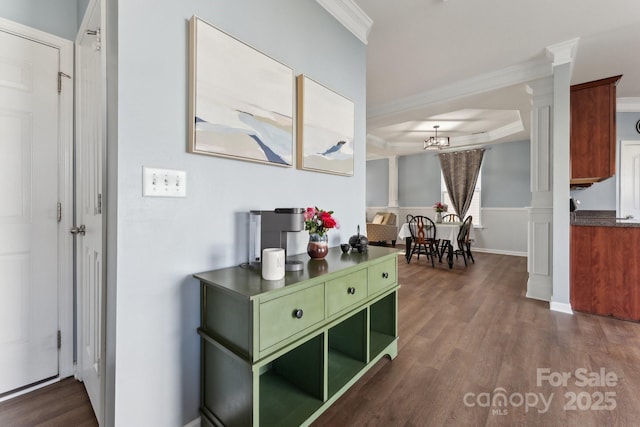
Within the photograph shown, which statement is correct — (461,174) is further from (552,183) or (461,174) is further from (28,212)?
(28,212)

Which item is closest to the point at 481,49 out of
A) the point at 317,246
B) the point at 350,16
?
the point at 350,16

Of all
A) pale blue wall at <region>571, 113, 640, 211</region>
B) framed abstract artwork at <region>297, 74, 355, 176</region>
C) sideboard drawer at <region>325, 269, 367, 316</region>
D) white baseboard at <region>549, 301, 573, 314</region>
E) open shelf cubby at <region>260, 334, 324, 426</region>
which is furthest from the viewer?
pale blue wall at <region>571, 113, 640, 211</region>

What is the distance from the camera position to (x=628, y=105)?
4199 millimetres

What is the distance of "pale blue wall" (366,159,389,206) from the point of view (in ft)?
26.7

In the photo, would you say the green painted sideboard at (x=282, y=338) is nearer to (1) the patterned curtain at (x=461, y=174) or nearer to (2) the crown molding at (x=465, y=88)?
(2) the crown molding at (x=465, y=88)

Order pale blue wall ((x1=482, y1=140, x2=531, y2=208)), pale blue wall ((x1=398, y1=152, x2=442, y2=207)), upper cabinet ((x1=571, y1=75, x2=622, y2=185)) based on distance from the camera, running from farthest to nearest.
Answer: pale blue wall ((x1=398, y1=152, x2=442, y2=207)) → pale blue wall ((x1=482, y1=140, x2=531, y2=208)) → upper cabinet ((x1=571, y1=75, x2=622, y2=185))

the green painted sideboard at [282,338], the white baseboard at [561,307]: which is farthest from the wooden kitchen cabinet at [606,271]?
the green painted sideboard at [282,338]

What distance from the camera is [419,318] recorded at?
2.68 meters

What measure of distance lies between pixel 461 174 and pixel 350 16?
5396 millimetres

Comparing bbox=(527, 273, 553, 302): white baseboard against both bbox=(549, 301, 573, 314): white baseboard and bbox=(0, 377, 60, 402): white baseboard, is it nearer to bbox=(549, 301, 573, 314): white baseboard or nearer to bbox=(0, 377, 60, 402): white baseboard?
bbox=(549, 301, 573, 314): white baseboard

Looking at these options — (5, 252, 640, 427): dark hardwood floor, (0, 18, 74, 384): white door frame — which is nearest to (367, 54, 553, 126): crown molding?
(5, 252, 640, 427): dark hardwood floor

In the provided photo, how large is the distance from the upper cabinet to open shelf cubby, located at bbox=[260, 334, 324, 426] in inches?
147

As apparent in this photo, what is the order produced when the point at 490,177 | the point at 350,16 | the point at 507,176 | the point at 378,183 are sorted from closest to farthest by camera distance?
the point at 350,16 → the point at 507,176 → the point at 490,177 → the point at 378,183

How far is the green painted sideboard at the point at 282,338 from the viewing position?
3.44 ft
